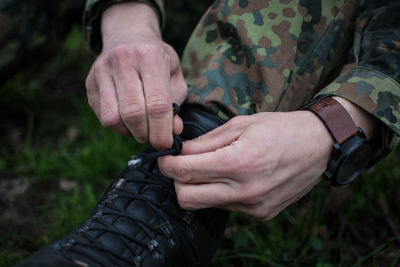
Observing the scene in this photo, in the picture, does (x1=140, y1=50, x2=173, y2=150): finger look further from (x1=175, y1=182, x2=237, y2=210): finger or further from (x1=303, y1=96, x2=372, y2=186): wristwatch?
(x1=303, y1=96, x2=372, y2=186): wristwatch

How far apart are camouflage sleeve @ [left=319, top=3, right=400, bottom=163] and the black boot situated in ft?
1.32

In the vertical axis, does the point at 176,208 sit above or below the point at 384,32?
below

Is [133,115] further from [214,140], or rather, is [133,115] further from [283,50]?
[283,50]

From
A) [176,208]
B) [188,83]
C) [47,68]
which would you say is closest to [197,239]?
[176,208]

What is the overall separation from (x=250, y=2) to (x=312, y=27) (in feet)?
0.72

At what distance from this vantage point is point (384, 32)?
105cm

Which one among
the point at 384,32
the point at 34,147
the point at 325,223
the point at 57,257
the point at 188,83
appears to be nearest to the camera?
the point at 57,257

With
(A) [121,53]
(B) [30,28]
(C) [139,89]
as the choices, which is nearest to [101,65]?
(A) [121,53]

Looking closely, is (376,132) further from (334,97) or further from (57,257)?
(57,257)

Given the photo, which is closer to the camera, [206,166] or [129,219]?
[206,166]

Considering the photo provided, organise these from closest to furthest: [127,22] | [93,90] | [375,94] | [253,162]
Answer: [253,162] < [375,94] < [93,90] < [127,22]

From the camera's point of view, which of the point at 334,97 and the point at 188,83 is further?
the point at 188,83

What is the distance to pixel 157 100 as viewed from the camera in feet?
2.98

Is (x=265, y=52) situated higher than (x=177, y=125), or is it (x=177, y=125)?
(x=265, y=52)
